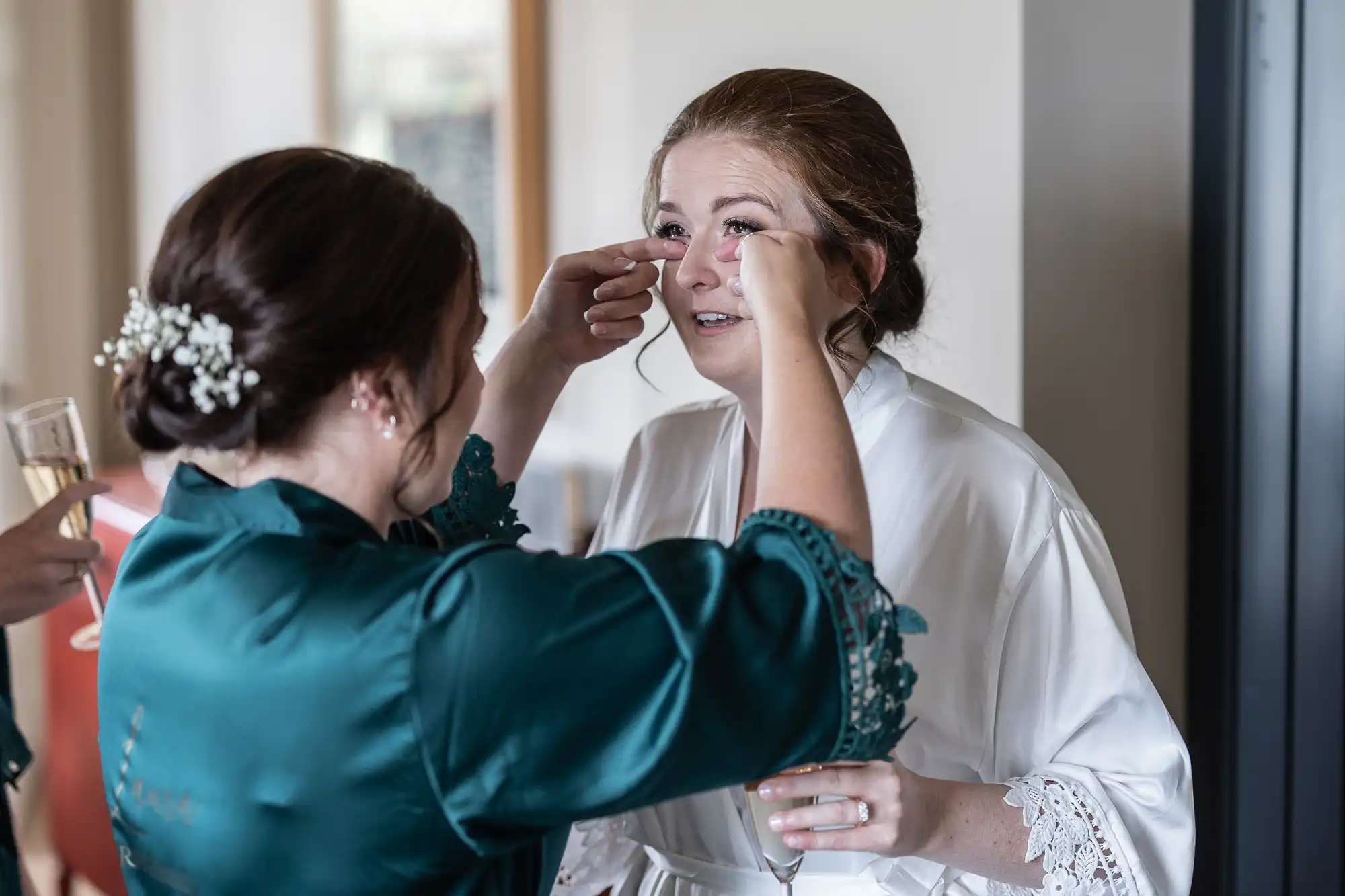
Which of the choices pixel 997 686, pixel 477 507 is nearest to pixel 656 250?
pixel 477 507

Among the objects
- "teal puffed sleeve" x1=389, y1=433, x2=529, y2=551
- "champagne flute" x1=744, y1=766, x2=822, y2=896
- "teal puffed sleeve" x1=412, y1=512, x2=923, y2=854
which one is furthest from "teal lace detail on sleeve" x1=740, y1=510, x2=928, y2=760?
"teal puffed sleeve" x1=389, y1=433, x2=529, y2=551

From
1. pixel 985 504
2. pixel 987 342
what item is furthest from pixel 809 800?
pixel 987 342

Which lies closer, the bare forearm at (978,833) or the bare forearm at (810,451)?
the bare forearm at (810,451)

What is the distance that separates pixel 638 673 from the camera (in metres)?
0.82

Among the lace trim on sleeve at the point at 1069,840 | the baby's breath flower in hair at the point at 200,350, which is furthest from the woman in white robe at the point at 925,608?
the baby's breath flower in hair at the point at 200,350

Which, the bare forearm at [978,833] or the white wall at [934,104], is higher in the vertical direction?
the white wall at [934,104]

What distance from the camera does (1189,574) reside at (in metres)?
1.63

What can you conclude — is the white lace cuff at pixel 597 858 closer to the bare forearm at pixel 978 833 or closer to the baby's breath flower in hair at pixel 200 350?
the bare forearm at pixel 978 833

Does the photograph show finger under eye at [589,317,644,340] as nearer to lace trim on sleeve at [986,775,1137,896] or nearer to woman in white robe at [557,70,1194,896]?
woman in white robe at [557,70,1194,896]

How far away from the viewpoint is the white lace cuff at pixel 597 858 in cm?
146

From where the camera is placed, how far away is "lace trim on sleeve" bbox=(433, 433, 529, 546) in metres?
1.28

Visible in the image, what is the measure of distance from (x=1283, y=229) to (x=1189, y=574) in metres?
0.45

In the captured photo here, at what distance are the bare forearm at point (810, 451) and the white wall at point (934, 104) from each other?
0.73m

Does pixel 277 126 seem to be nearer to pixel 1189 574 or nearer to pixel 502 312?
pixel 502 312
